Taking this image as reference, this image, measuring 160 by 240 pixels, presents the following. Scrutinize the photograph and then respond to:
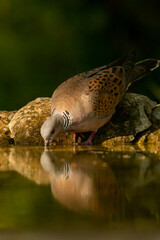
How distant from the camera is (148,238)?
830 mm

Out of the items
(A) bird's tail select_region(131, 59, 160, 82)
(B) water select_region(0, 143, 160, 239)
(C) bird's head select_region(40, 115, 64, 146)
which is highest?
(A) bird's tail select_region(131, 59, 160, 82)

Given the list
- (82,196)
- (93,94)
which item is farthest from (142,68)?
(82,196)

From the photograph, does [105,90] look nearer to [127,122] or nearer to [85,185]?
[127,122]

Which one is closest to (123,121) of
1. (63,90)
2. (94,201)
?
(63,90)

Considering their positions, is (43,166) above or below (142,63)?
below

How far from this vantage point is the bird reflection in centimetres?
112

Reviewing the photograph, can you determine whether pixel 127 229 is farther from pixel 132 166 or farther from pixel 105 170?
pixel 132 166

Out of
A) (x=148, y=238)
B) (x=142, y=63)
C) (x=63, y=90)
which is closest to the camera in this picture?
(x=148, y=238)

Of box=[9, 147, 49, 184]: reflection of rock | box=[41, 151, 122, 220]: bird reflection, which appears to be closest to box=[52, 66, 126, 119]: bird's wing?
box=[9, 147, 49, 184]: reflection of rock

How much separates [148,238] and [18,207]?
0.47 m

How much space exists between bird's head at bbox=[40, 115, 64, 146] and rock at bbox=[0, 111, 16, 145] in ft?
2.39

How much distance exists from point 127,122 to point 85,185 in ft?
6.86

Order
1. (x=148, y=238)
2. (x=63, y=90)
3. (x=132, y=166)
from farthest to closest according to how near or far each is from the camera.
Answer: (x=63, y=90)
(x=132, y=166)
(x=148, y=238)

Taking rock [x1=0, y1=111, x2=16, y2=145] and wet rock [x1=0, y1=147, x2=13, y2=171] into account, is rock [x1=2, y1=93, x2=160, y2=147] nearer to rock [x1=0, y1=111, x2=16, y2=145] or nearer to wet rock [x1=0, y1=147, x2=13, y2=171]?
rock [x1=0, y1=111, x2=16, y2=145]
